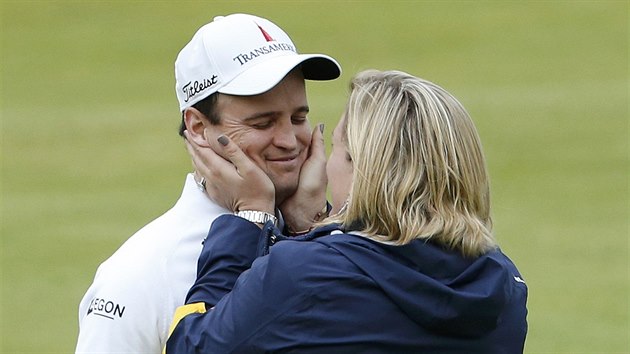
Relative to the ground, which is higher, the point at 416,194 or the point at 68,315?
the point at 416,194

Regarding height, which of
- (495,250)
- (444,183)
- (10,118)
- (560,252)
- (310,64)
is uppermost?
(310,64)

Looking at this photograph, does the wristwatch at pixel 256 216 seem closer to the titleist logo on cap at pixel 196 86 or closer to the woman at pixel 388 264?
the woman at pixel 388 264

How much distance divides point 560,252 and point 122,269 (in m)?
8.25

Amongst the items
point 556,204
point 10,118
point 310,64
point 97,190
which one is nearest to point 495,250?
point 310,64

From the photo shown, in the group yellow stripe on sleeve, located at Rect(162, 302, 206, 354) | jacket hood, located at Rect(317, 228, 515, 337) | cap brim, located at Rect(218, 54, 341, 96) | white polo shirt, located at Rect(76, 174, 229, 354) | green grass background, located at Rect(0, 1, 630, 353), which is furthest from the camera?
green grass background, located at Rect(0, 1, 630, 353)

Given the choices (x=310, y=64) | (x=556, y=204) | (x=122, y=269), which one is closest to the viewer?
(x=122, y=269)

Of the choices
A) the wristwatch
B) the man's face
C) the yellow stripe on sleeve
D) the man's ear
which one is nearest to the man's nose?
the man's face

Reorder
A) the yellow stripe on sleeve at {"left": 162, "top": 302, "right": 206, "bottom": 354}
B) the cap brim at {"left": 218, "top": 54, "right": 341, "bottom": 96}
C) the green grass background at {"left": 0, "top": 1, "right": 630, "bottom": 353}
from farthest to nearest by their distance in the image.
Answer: the green grass background at {"left": 0, "top": 1, "right": 630, "bottom": 353} → the cap brim at {"left": 218, "top": 54, "right": 341, "bottom": 96} → the yellow stripe on sleeve at {"left": 162, "top": 302, "right": 206, "bottom": 354}

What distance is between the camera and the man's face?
4289 mm

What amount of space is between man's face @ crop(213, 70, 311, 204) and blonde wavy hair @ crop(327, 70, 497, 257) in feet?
2.21

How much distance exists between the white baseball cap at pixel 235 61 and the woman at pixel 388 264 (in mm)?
542

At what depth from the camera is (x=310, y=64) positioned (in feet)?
14.4

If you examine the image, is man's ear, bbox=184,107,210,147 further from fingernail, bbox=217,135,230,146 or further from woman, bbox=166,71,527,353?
woman, bbox=166,71,527,353

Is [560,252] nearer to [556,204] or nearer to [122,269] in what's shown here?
[556,204]
